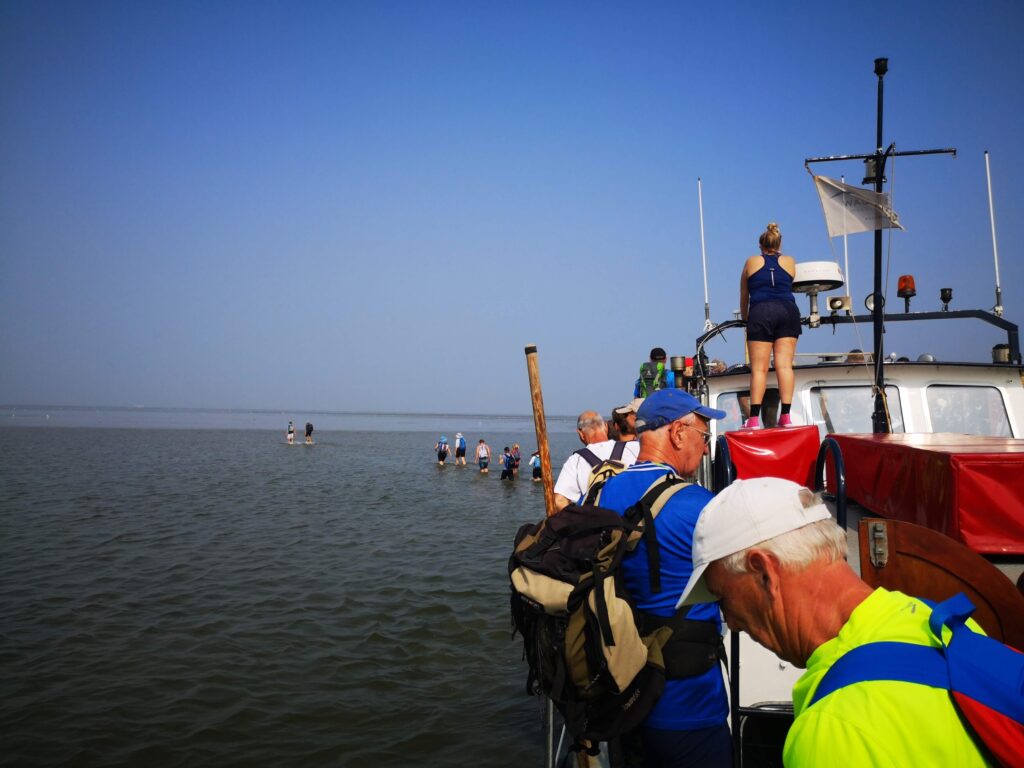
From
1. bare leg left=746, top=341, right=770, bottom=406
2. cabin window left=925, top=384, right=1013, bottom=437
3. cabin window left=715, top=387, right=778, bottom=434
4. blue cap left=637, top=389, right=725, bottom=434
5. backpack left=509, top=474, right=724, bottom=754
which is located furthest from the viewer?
cabin window left=715, top=387, right=778, bottom=434

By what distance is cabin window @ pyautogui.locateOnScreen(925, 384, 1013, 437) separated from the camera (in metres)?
6.90

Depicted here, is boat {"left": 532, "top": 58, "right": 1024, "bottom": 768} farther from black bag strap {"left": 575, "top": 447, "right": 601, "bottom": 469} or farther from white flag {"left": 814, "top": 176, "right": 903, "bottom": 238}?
black bag strap {"left": 575, "top": 447, "right": 601, "bottom": 469}

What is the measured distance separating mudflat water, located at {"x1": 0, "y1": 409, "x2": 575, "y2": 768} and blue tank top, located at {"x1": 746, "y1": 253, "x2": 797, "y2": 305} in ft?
16.5

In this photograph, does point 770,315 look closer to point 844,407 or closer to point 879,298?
point 879,298

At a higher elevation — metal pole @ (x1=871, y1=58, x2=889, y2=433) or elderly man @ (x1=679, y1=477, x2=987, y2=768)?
metal pole @ (x1=871, y1=58, x2=889, y2=433)

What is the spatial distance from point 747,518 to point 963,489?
2.57m

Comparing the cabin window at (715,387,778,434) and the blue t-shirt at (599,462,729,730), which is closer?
the blue t-shirt at (599,462,729,730)

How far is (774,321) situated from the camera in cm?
598

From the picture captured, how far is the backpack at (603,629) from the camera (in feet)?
8.33

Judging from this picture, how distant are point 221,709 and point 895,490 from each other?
702 centimetres

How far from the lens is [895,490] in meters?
4.09

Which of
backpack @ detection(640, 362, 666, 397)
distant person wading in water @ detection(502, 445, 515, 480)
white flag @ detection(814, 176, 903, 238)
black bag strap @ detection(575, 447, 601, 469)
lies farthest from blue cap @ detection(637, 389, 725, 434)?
distant person wading in water @ detection(502, 445, 515, 480)

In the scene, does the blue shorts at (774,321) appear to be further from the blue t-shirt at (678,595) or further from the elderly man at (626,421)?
the blue t-shirt at (678,595)

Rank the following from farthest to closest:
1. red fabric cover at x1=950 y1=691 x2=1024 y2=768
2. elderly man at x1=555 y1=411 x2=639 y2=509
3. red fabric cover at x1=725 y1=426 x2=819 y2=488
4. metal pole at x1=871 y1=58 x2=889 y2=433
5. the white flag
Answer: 1. the white flag
2. metal pole at x1=871 y1=58 x2=889 y2=433
3. red fabric cover at x1=725 y1=426 x2=819 y2=488
4. elderly man at x1=555 y1=411 x2=639 y2=509
5. red fabric cover at x1=950 y1=691 x2=1024 y2=768
